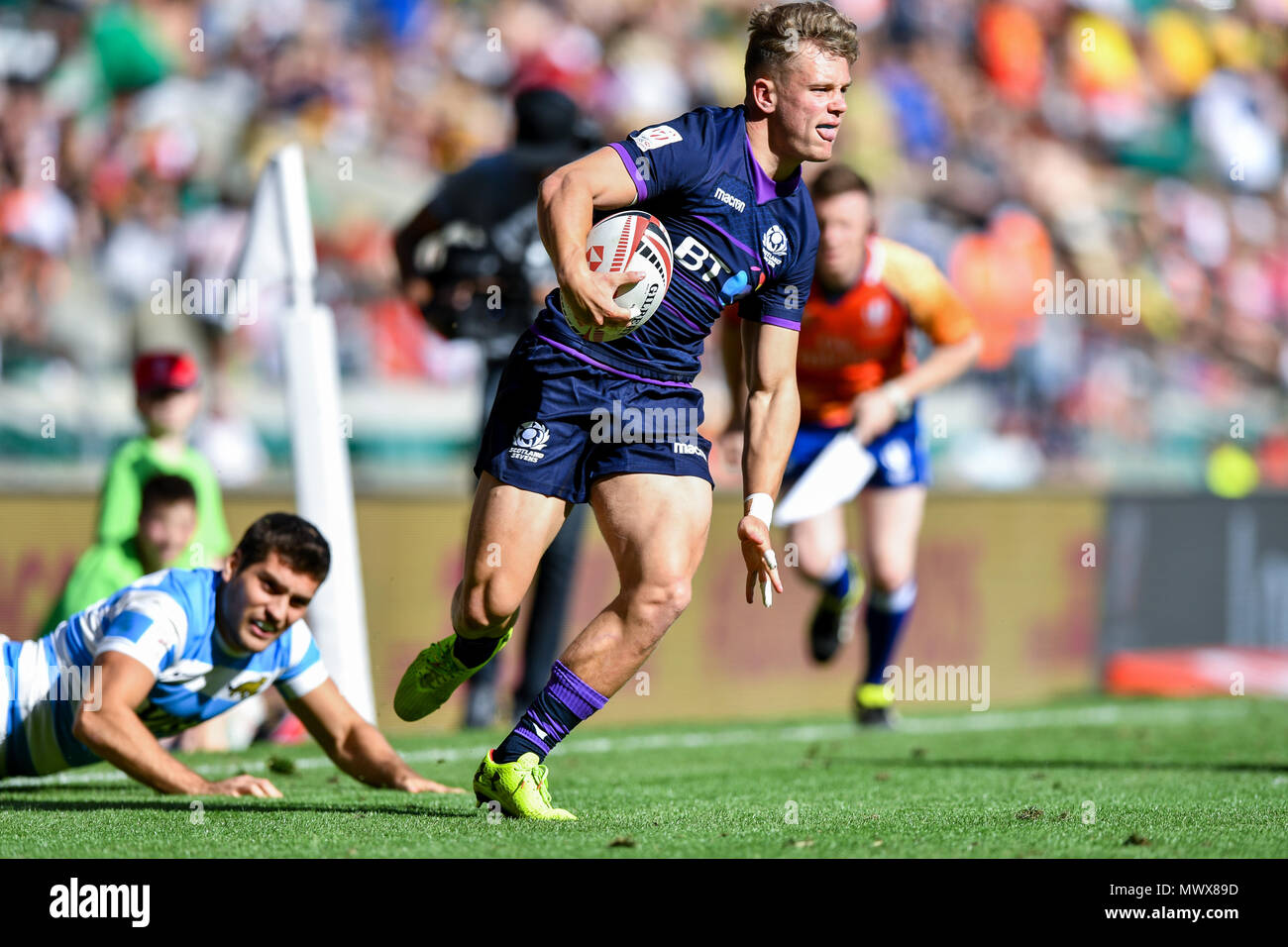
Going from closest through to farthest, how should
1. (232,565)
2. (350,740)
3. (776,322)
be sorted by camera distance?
(776,322) → (232,565) → (350,740)

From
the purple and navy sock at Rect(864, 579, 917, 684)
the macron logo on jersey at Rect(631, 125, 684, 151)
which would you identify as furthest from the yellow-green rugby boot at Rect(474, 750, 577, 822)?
the purple and navy sock at Rect(864, 579, 917, 684)

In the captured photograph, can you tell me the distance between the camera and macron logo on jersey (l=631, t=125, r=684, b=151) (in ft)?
17.2

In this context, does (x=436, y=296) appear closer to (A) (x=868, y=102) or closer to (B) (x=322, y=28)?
(B) (x=322, y=28)

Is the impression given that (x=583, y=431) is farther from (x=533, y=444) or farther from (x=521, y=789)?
(x=521, y=789)

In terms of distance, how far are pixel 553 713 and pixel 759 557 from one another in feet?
2.59

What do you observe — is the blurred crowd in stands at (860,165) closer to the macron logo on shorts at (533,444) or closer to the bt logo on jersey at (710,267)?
the macron logo on shorts at (533,444)

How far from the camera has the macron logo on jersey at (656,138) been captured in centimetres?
523

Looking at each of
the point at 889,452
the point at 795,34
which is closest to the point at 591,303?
the point at 795,34

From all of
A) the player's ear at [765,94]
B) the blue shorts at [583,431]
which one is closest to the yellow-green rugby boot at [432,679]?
the blue shorts at [583,431]

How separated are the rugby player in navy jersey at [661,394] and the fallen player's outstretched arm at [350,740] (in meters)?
0.91

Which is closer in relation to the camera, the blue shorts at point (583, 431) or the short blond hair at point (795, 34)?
the short blond hair at point (795, 34)

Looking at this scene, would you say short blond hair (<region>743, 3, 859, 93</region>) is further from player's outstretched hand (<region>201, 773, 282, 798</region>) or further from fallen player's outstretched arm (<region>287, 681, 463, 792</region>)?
player's outstretched hand (<region>201, 773, 282, 798</region>)

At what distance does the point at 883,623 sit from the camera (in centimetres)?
Result: 960

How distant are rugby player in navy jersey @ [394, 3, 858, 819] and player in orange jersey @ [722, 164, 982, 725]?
11.0 ft
